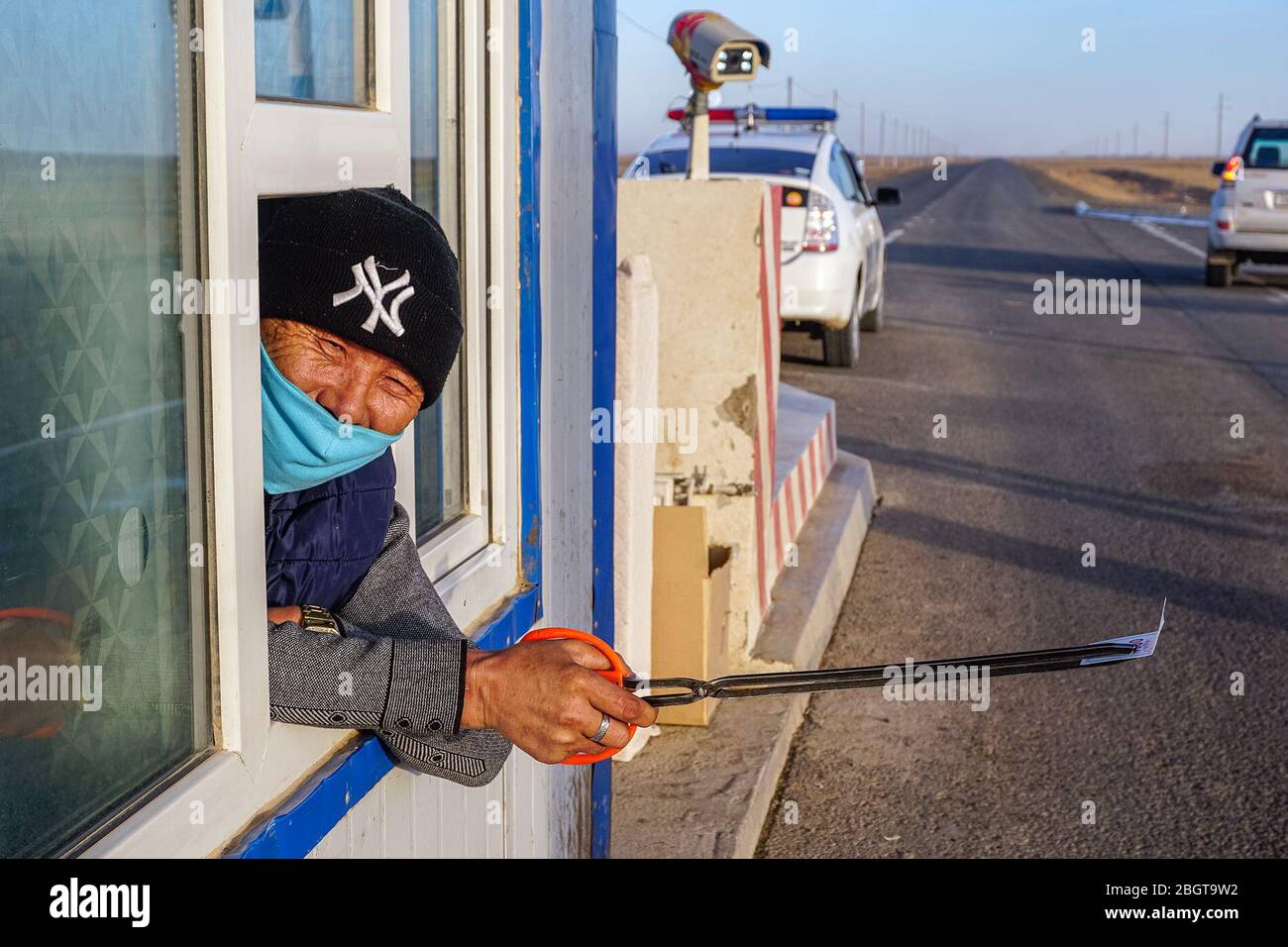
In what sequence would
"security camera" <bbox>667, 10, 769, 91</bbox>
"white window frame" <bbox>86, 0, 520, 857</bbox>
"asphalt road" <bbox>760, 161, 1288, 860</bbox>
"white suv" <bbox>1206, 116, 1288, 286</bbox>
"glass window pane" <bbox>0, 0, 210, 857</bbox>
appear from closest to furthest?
"glass window pane" <bbox>0, 0, 210, 857</bbox> < "white window frame" <bbox>86, 0, 520, 857</bbox> < "asphalt road" <bbox>760, 161, 1288, 860</bbox> < "security camera" <bbox>667, 10, 769, 91</bbox> < "white suv" <bbox>1206, 116, 1288, 286</bbox>

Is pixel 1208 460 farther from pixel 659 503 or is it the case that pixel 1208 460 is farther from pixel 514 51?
pixel 514 51

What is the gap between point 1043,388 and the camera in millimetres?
12664

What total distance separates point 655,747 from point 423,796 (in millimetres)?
2476

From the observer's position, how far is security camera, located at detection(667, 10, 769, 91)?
653cm

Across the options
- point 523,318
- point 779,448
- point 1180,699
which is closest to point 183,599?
point 523,318

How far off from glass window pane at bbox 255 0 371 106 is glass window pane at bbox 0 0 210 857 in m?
0.34

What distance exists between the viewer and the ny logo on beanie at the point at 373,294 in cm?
198

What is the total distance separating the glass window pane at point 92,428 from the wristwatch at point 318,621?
24 centimetres

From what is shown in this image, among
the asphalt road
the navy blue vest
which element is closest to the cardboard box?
the asphalt road

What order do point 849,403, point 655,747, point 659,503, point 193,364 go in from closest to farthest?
point 193,364 → point 655,747 → point 659,503 → point 849,403

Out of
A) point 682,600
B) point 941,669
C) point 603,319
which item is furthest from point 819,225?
point 941,669

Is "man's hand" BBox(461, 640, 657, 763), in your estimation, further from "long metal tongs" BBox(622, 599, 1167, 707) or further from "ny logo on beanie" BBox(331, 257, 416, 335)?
"ny logo on beanie" BBox(331, 257, 416, 335)

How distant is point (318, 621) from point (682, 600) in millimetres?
2966

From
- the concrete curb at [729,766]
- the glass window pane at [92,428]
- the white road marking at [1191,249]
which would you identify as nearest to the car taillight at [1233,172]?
the white road marking at [1191,249]
